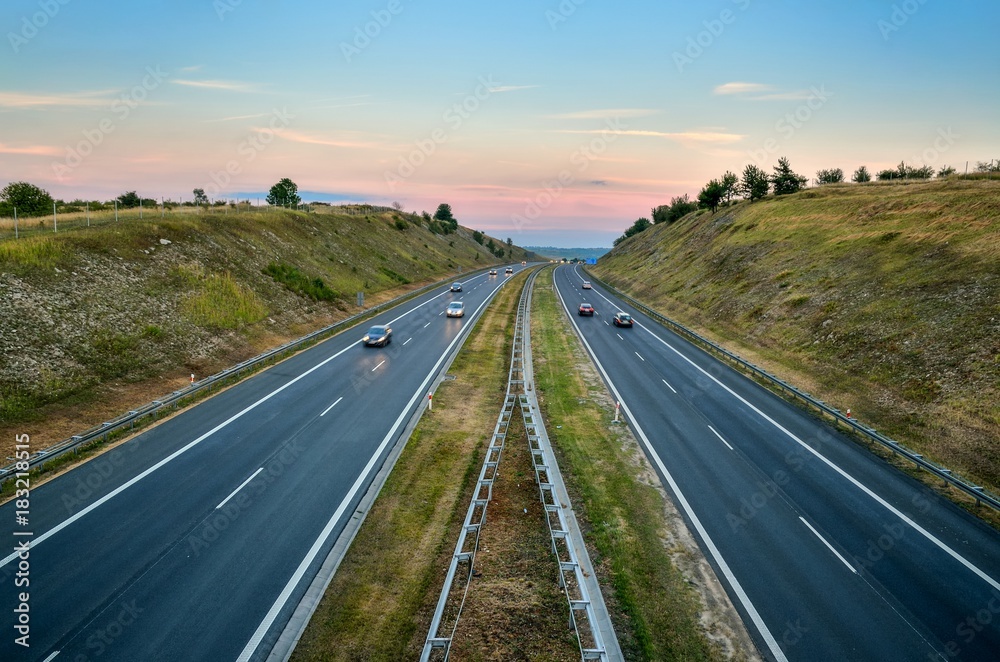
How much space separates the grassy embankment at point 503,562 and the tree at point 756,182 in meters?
71.2

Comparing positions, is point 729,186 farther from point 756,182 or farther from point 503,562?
point 503,562

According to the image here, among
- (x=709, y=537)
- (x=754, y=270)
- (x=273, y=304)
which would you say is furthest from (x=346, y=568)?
(x=754, y=270)

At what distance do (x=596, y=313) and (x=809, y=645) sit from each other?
42044 mm

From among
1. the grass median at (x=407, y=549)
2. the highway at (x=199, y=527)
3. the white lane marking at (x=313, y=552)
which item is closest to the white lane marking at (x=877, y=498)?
the grass median at (x=407, y=549)

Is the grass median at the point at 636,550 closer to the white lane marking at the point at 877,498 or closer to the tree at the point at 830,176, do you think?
the white lane marking at the point at 877,498

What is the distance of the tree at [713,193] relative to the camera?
86500 mm

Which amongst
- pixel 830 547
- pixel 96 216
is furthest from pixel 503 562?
pixel 96 216

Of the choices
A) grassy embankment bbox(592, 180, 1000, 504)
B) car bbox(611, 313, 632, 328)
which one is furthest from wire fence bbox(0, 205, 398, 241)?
grassy embankment bbox(592, 180, 1000, 504)

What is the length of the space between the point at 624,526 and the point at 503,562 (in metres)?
3.71

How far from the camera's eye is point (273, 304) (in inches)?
1480

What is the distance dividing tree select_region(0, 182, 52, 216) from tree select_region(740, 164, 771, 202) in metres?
86.9

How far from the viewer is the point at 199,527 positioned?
12.7 metres

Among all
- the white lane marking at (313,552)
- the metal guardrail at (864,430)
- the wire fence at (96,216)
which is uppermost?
the wire fence at (96,216)

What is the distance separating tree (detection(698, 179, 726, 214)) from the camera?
8650cm
